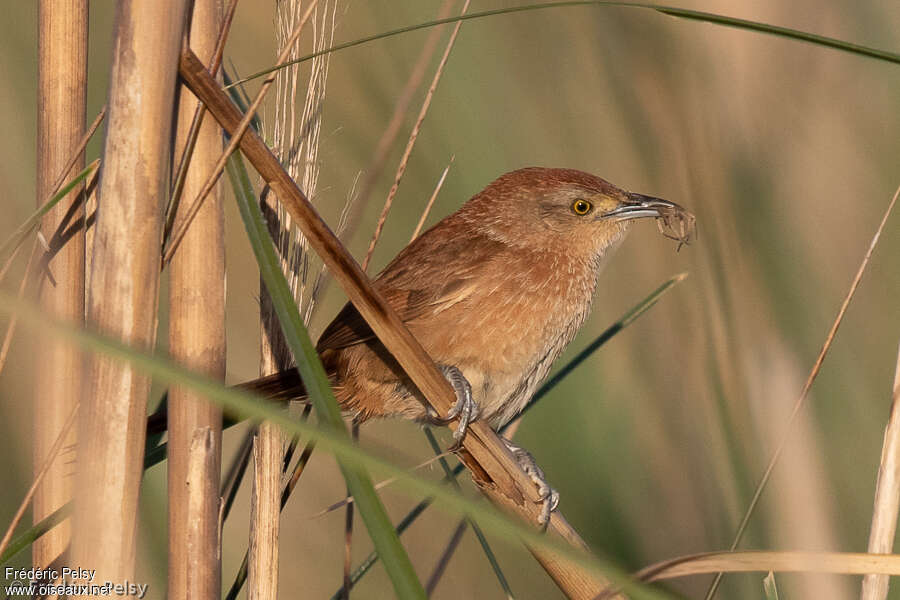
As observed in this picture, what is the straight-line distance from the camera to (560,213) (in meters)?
3.22

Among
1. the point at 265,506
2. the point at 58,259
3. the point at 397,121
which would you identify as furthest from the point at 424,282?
the point at 58,259

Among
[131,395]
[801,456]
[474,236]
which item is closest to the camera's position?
[131,395]

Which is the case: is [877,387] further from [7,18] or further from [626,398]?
[7,18]

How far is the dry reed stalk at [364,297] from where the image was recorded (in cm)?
153

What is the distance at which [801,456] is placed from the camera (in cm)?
246

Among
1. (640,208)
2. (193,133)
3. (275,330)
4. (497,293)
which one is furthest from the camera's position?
(640,208)

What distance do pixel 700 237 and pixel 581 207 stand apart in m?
0.53

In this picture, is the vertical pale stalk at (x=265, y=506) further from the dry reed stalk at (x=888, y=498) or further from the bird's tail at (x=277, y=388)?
the dry reed stalk at (x=888, y=498)

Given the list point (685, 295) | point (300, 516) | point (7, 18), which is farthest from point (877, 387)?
point (7, 18)

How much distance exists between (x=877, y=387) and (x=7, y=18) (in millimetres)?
3187

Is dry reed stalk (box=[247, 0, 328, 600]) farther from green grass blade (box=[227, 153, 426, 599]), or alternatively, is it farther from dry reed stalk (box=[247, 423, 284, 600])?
green grass blade (box=[227, 153, 426, 599])

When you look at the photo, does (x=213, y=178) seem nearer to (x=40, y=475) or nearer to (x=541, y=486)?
(x=40, y=475)

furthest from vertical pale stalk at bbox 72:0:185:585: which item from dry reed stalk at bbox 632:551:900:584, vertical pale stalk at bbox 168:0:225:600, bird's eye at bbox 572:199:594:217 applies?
bird's eye at bbox 572:199:594:217

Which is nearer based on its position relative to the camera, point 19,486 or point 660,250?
point 19,486
